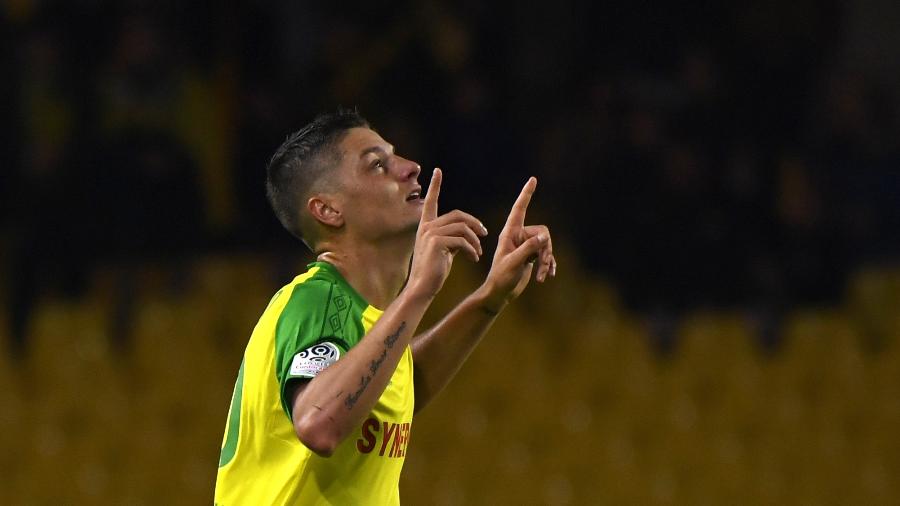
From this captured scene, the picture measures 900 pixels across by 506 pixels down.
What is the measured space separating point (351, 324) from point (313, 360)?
23 cm

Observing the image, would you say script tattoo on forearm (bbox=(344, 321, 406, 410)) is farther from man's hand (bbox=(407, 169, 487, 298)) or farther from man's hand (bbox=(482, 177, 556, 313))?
man's hand (bbox=(482, 177, 556, 313))

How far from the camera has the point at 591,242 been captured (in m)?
7.75

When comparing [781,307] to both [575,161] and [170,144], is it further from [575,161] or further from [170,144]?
[170,144]

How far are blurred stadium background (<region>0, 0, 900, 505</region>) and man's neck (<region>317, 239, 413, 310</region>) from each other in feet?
12.3

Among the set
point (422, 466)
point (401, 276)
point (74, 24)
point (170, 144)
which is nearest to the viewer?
point (401, 276)

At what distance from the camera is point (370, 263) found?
3447mm

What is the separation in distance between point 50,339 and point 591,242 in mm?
2874

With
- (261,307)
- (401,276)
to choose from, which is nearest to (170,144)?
(261,307)

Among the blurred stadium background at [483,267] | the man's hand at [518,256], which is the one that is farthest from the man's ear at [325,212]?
the blurred stadium background at [483,267]

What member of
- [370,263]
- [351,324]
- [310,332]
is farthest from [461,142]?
[310,332]

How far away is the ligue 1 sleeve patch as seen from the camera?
292cm

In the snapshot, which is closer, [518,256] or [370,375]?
[370,375]

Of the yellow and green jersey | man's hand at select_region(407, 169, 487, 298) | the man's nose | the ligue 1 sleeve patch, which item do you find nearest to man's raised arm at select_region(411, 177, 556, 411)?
the man's nose

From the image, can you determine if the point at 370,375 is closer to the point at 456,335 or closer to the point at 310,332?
the point at 310,332
